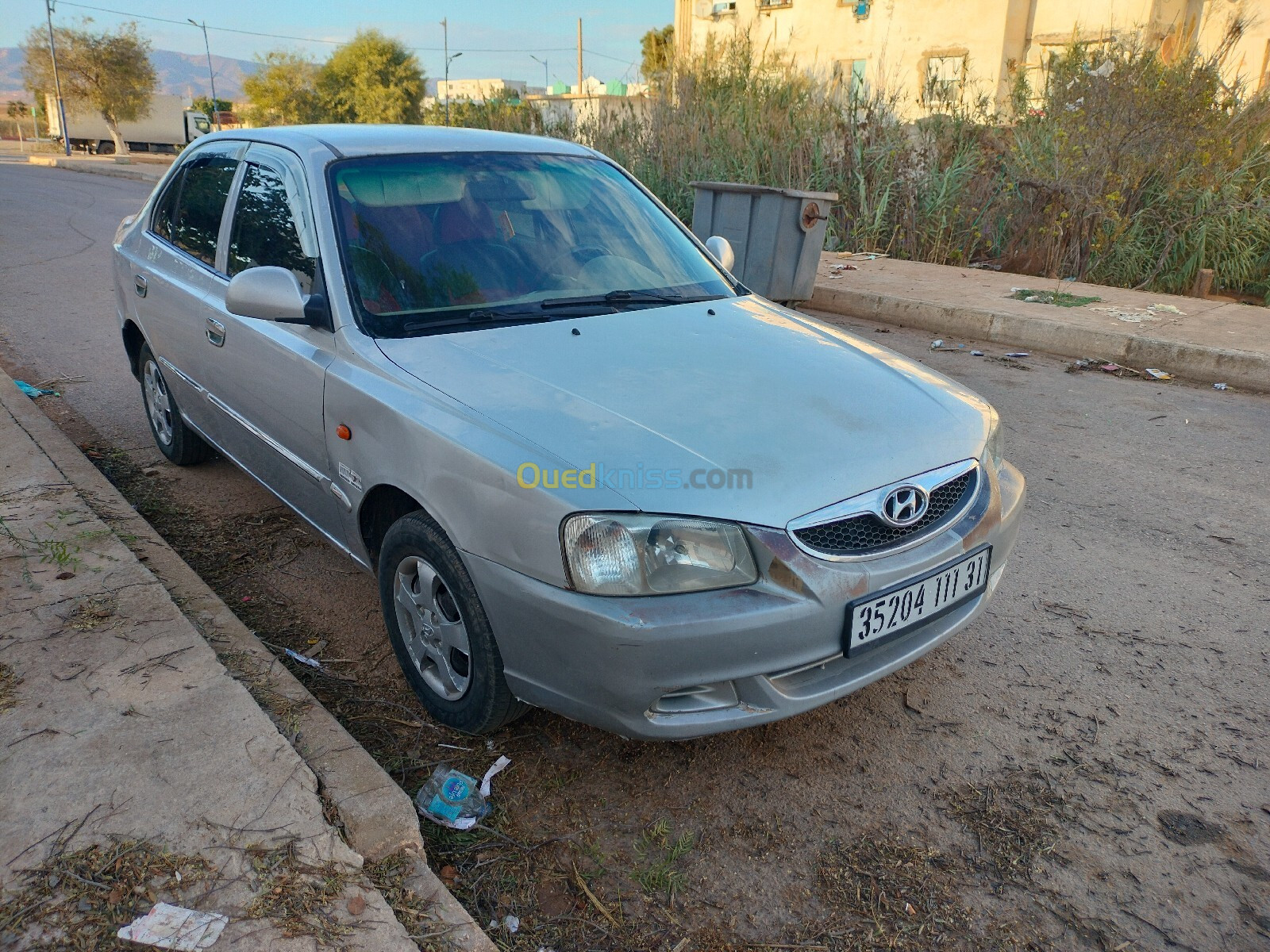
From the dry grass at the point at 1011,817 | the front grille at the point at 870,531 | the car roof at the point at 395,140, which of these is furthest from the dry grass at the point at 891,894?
the car roof at the point at 395,140

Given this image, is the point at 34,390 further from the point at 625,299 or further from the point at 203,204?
the point at 625,299

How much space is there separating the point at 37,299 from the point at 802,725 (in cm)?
911

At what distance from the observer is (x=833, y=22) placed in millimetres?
32938

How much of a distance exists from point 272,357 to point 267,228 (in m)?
0.53

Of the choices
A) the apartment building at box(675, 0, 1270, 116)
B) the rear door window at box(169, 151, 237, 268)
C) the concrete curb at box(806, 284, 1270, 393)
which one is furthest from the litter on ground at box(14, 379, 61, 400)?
the apartment building at box(675, 0, 1270, 116)

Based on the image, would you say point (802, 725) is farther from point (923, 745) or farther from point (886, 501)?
point (886, 501)

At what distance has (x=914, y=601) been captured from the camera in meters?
2.32

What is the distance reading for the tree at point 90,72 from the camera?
48.0 m

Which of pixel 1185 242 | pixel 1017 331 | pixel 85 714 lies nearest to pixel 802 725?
pixel 85 714

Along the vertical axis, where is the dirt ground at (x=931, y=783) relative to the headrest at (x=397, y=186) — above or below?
below

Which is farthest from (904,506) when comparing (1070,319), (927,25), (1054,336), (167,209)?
(927,25)

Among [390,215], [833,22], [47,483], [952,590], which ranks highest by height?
[833,22]

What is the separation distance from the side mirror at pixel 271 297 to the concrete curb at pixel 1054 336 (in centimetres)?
631

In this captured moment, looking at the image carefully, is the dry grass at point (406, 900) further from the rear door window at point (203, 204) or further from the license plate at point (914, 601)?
the rear door window at point (203, 204)
